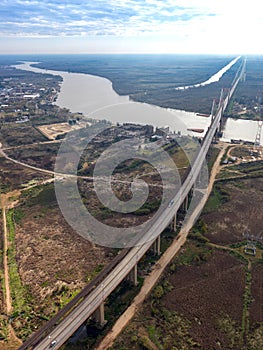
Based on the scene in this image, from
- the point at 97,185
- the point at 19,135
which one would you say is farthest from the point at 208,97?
the point at 97,185

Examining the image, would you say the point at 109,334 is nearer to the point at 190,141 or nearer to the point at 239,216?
the point at 239,216

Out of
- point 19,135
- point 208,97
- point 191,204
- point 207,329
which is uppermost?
point 208,97

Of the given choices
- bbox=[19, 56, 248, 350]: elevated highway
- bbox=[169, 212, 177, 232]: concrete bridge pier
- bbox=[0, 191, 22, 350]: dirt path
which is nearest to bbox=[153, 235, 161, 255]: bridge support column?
bbox=[19, 56, 248, 350]: elevated highway

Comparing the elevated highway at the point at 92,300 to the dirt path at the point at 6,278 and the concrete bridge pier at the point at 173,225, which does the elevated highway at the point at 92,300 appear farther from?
the dirt path at the point at 6,278

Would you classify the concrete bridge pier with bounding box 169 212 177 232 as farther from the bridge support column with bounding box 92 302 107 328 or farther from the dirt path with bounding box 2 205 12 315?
the dirt path with bounding box 2 205 12 315

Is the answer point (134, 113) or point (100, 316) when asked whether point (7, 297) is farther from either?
point (134, 113)
